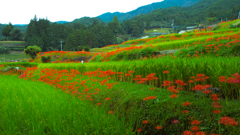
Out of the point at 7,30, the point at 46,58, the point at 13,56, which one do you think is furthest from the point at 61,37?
the point at 46,58

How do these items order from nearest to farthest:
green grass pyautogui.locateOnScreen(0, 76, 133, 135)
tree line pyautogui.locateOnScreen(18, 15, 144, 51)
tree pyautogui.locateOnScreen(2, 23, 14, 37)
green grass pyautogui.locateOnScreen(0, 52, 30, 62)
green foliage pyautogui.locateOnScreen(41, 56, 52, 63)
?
green grass pyautogui.locateOnScreen(0, 76, 133, 135), green foliage pyautogui.locateOnScreen(41, 56, 52, 63), green grass pyautogui.locateOnScreen(0, 52, 30, 62), tree line pyautogui.locateOnScreen(18, 15, 144, 51), tree pyautogui.locateOnScreen(2, 23, 14, 37)

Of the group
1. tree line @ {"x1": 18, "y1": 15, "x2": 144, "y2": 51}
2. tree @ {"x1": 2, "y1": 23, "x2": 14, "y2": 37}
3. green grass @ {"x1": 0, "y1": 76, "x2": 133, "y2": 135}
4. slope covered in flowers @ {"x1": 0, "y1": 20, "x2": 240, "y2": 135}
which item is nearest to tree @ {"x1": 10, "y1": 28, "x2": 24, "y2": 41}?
tree @ {"x1": 2, "y1": 23, "x2": 14, "y2": 37}

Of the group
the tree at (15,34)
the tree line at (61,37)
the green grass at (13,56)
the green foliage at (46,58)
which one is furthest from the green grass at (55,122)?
the tree at (15,34)

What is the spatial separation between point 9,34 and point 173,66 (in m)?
76.0

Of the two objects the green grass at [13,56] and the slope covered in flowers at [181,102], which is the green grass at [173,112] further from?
the green grass at [13,56]

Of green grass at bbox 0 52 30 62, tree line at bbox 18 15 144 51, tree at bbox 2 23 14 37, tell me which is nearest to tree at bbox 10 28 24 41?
tree at bbox 2 23 14 37

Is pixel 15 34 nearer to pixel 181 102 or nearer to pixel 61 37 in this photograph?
pixel 61 37

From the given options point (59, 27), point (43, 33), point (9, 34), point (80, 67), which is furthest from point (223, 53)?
point (9, 34)

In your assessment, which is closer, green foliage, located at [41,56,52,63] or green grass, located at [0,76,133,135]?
green grass, located at [0,76,133,135]

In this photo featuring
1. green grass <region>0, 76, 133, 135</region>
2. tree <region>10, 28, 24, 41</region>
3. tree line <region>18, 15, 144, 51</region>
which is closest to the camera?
green grass <region>0, 76, 133, 135</region>

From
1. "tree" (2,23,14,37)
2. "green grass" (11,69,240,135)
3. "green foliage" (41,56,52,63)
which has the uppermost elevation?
"tree" (2,23,14,37)

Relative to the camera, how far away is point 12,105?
8.17 ft

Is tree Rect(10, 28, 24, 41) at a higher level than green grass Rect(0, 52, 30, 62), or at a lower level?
higher

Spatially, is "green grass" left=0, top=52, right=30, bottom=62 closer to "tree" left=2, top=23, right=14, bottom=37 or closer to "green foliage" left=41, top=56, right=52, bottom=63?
"tree" left=2, top=23, right=14, bottom=37
